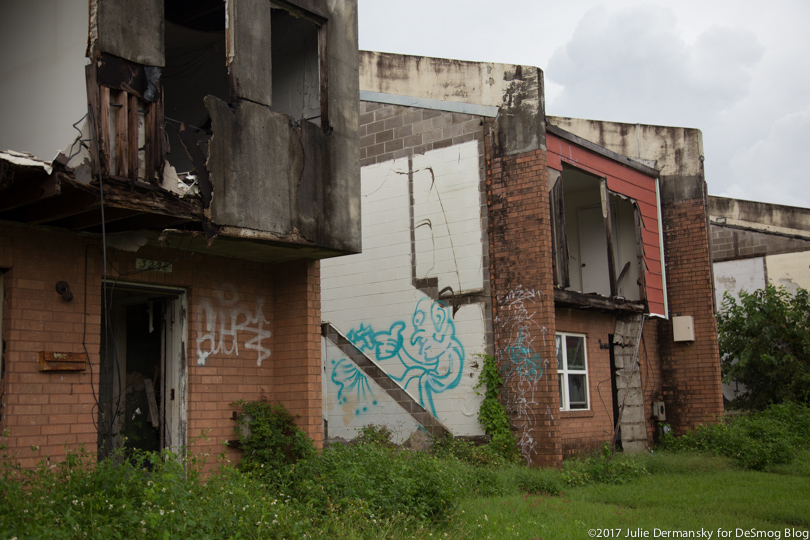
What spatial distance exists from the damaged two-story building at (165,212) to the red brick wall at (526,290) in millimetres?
4330

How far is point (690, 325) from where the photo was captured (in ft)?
53.2

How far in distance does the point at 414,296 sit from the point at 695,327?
22.3 feet

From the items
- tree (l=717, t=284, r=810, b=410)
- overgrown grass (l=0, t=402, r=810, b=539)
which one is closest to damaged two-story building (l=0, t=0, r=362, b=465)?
overgrown grass (l=0, t=402, r=810, b=539)

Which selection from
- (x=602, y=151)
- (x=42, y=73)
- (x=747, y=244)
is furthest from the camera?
(x=747, y=244)

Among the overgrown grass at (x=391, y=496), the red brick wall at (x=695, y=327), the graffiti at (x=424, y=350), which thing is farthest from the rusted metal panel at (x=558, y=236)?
the red brick wall at (x=695, y=327)

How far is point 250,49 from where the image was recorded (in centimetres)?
805

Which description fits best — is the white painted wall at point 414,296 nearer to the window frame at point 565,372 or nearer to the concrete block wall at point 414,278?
the concrete block wall at point 414,278

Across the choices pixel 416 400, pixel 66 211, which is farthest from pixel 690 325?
pixel 66 211

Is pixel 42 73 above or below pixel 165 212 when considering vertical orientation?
above

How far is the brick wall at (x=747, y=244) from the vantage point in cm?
2019

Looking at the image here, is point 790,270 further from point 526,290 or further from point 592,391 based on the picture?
point 526,290

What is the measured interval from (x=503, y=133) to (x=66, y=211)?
823cm

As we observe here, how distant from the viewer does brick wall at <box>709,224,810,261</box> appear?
20.2 meters

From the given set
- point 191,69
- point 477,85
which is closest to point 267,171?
point 191,69
